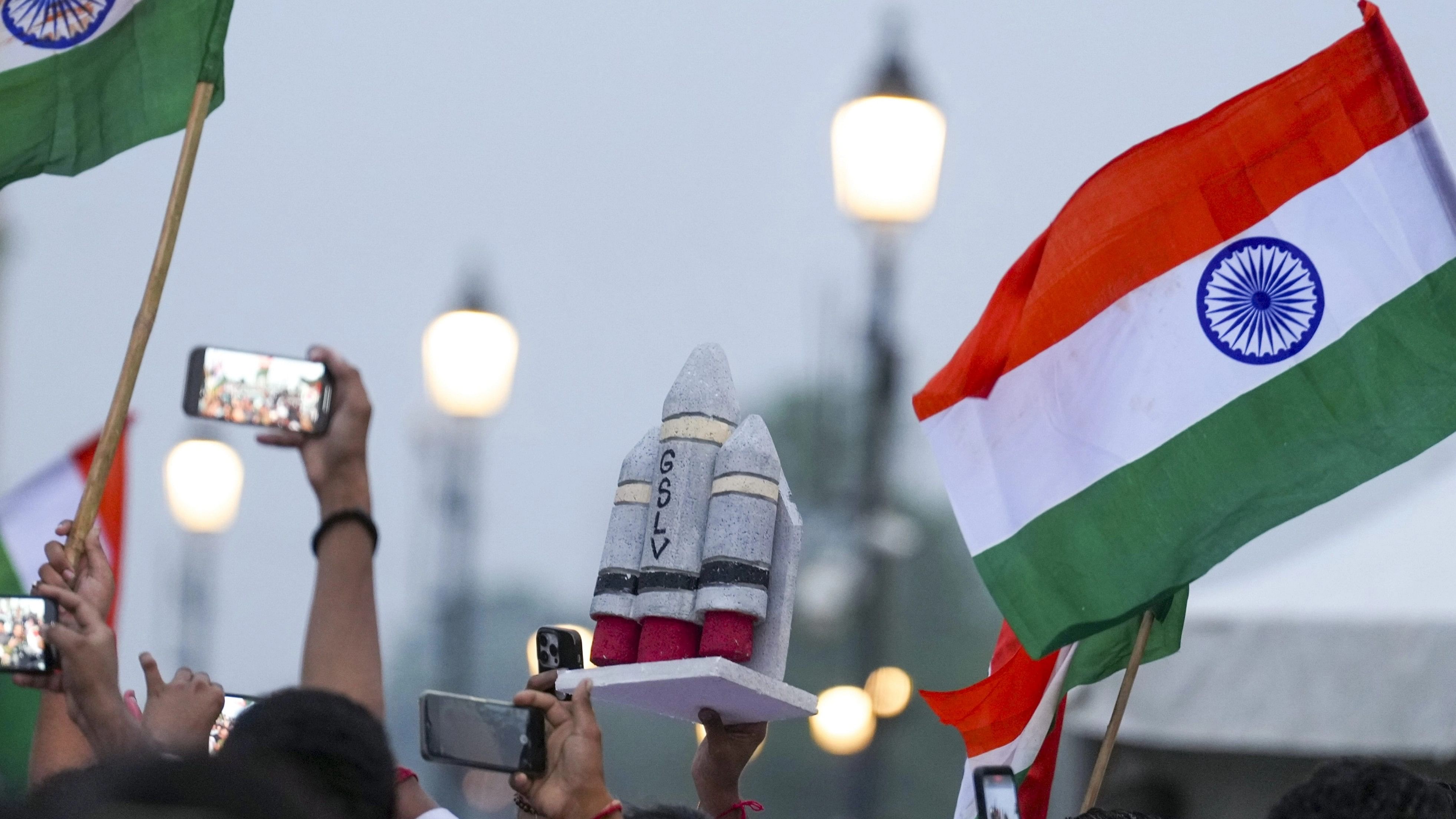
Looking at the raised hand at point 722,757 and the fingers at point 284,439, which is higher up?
the fingers at point 284,439

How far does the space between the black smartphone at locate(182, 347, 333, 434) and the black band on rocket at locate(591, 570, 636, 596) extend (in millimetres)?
1077

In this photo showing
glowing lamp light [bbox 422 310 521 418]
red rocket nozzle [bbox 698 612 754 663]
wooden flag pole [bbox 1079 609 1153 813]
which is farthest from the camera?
glowing lamp light [bbox 422 310 521 418]

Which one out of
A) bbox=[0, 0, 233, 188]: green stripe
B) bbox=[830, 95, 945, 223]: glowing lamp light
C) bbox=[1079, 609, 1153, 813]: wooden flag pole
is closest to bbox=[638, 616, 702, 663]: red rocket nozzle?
bbox=[1079, 609, 1153, 813]: wooden flag pole

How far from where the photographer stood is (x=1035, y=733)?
16.5 feet

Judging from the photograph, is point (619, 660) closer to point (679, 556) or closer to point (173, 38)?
point (679, 556)

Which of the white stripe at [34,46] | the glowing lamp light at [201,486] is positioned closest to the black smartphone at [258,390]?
the white stripe at [34,46]

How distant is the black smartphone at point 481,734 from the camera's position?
292 centimetres

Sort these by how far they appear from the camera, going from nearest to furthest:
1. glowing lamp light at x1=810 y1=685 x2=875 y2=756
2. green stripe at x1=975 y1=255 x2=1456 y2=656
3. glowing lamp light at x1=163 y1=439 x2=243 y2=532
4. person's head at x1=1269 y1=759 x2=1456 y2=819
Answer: person's head at x1=1269 y1=759 x2=1456 y2=819
green stripe at x1=975 y1=255 x2=1456 y2=656
glowing lamp light at x1=810 y1=685 x2=875 y2=756
glowing lamp light at x1=163 y1=439 x2=243 y2=532

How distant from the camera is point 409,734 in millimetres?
12664

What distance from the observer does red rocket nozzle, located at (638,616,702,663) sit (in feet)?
12.6

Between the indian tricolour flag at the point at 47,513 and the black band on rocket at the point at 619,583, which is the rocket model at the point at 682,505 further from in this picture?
the indian tricolour flag at the point at 47,513

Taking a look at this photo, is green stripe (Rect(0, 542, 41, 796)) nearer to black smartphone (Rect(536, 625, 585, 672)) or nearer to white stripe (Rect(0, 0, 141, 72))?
white stripe (Rect(0, 0, 141, 72))

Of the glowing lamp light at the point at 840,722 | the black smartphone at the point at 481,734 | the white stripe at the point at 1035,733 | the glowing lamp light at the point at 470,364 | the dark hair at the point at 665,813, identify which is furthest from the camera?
the glowing lamp light at the point at 840,722

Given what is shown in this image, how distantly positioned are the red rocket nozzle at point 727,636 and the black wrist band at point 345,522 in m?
1.00
